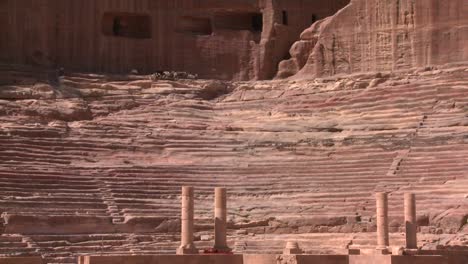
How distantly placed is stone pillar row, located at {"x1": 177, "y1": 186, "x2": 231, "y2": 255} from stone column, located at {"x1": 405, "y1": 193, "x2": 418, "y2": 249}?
380 cm

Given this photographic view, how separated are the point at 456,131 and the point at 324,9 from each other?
9.86 m

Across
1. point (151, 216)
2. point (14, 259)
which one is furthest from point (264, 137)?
point (14, 259)

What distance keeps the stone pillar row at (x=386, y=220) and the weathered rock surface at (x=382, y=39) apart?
10.9 metres

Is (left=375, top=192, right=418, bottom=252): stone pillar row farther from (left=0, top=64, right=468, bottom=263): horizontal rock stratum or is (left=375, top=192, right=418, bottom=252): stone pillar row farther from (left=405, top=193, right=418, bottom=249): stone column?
(left=0, top=64, right=468, bottom=263): horizontal rock stratum

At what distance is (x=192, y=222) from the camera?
89.7ft

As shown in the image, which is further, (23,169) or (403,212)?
(23,169)

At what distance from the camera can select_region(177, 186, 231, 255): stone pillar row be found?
2695cm

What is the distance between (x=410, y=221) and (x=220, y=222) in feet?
13.3

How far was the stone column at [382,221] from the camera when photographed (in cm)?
2696

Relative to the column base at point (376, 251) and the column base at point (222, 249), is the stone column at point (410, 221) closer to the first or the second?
the column base at point (376, 251)

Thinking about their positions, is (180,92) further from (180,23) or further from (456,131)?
(456,131)

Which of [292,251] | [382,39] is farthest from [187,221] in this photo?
[382,39]

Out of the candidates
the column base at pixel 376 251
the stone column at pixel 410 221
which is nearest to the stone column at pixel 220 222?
the column base at pixel 376 251

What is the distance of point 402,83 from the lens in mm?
36906
